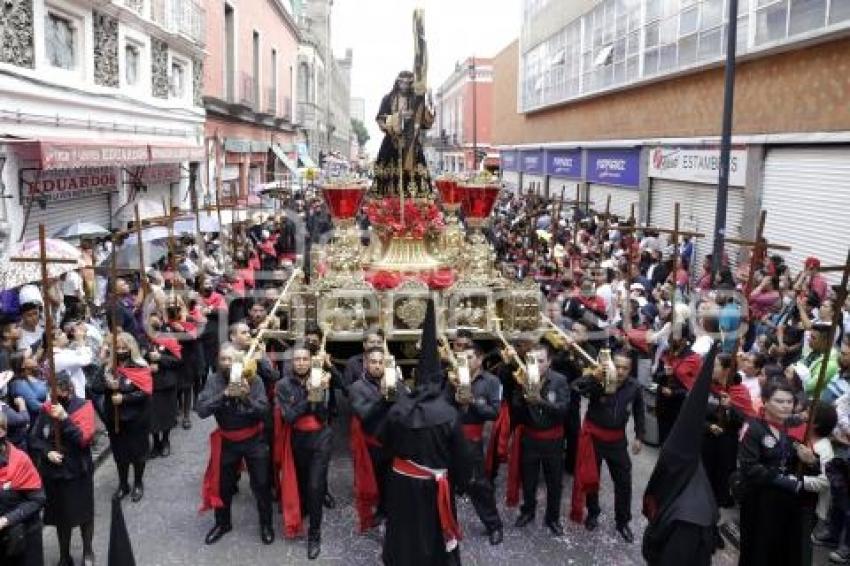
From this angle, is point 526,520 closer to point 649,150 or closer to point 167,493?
point 167,493

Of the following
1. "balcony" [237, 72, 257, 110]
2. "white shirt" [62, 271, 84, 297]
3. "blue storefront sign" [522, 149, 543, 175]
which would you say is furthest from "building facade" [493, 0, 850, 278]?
"balcony" [237, 72, 257, 110]

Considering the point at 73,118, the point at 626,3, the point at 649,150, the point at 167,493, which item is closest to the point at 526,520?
the point at 167,493

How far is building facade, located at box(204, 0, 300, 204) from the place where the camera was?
23891 millimetres

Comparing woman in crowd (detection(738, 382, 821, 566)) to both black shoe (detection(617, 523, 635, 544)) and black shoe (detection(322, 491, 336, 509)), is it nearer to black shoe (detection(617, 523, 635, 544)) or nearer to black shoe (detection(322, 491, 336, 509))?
black shoe (detection(617, 523, 635, 544))

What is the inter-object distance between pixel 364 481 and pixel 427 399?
1628 millimetres

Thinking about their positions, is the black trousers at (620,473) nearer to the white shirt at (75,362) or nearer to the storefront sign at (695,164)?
the white shirt at (75,362)

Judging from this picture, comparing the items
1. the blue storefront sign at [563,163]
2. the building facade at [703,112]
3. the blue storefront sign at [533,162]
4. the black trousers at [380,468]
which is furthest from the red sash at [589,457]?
the blue storefront sign at [533,162]

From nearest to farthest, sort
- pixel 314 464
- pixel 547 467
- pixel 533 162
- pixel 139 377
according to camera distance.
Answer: pixel 314 464
pixel 547 467
pixel 139 377
pixel 533 162

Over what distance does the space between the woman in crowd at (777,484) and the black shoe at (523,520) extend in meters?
1.89

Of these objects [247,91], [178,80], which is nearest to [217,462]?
[178,80]

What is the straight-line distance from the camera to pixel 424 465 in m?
5.13

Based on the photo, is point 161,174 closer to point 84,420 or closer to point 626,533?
point 84,420

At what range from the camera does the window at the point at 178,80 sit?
63.8ft

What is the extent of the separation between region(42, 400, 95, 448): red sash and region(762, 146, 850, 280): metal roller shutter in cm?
1029
